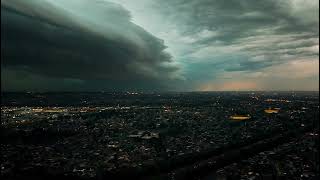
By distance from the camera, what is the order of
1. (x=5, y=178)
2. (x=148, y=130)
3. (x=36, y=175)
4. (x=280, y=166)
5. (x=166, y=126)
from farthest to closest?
(x=166, y=126)
(x=148, y=130)
(x=280, y=166)
(x=36, y=175)
(x=5, y=178)

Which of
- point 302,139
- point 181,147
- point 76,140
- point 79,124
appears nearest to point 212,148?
point 181,147

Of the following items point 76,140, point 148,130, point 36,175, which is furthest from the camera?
point 148,130

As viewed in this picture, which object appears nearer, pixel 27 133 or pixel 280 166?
pixel 280 166

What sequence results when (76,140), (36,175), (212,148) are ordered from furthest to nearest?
(76,140), (212,148), (36,175)

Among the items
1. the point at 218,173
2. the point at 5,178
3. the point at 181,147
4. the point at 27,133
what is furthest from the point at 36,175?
the point at 27,133

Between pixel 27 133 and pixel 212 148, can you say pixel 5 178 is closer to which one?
pixel 212 148

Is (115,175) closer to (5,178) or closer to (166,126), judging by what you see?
(5,178)

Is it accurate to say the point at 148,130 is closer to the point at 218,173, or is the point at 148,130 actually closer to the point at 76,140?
the point at 76,140

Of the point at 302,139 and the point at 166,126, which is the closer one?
the point at 302,139

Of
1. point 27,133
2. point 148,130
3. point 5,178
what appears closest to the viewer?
point 5,178
